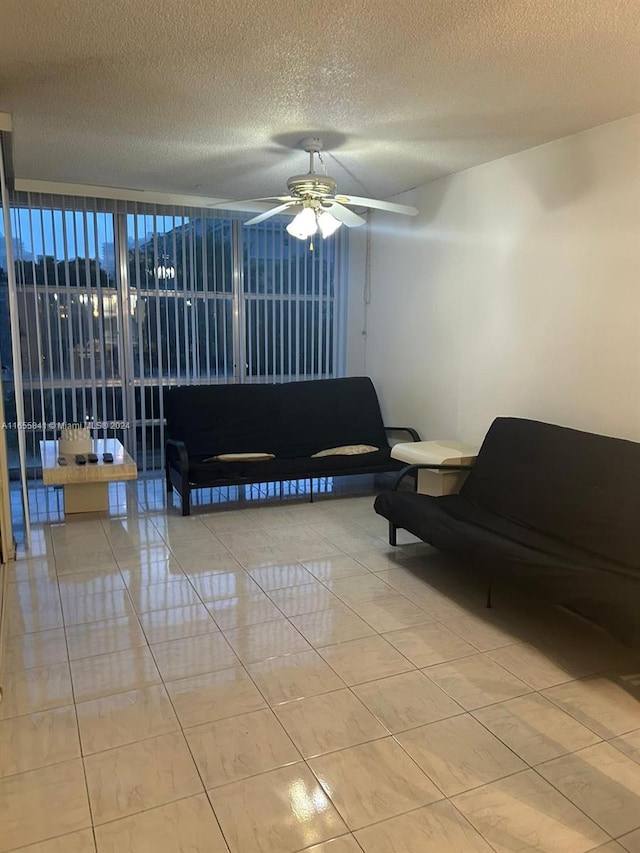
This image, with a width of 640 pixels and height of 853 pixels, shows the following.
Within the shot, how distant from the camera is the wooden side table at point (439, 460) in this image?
168 inches

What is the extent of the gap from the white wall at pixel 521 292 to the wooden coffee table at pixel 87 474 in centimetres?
252

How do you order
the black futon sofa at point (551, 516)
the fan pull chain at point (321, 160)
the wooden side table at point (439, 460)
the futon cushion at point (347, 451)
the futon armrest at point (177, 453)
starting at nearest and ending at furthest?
the black futon sofa at point (551, 516) < the fan pull chain at point (321, 160) < the wooden side table at point (439, 460) < the futon armrest at point (177, 453) < the futon cushion at point (347, 451)

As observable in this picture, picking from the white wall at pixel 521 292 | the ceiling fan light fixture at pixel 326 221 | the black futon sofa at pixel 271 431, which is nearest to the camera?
the white wall at pixel 521 292

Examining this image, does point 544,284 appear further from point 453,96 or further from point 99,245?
point 99,245

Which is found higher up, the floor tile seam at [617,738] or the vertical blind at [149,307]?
the vertical blind at [149,307]

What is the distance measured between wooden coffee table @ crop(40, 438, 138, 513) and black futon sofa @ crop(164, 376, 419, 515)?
0.42m

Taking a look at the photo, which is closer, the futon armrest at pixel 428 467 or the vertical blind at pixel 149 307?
the futon armrest at pixel 428 467

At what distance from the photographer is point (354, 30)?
2.42 m

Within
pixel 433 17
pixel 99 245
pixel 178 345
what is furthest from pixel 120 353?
pixel 433 17

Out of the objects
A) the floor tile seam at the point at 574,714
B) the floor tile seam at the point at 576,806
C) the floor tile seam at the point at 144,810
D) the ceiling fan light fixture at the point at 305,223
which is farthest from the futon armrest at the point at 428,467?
the floor tile seam at the point at 144,810

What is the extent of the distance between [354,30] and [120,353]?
3969mm

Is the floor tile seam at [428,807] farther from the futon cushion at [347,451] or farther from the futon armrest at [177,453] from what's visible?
the futon cushion at [347,451]

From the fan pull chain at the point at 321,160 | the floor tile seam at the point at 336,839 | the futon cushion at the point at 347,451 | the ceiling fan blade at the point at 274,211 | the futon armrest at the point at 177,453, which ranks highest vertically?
the fan pull chain at the point at 321,160

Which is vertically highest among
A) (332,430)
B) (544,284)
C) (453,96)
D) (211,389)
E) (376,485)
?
(453,96)
